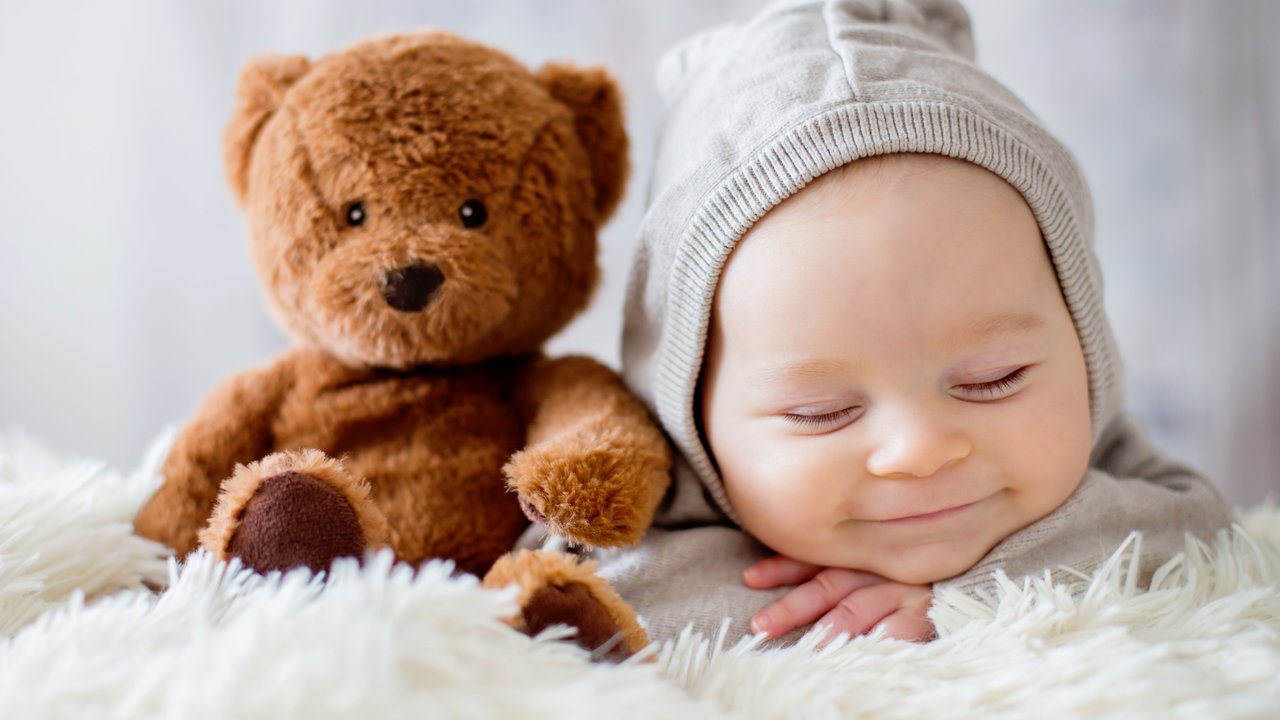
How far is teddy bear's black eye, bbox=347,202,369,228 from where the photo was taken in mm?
909

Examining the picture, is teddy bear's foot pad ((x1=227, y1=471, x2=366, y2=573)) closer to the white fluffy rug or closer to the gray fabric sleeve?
the white fluffy rug

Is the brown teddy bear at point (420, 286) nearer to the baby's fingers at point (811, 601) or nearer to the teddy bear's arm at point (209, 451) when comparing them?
the teddy bear's arm at point (209, 451)

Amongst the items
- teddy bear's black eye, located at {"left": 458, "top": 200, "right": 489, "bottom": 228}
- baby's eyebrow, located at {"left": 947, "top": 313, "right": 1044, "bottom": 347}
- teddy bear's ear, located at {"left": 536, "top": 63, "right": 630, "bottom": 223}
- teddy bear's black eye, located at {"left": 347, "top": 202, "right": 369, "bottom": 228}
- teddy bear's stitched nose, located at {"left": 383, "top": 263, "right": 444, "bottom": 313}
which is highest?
teddy bear's ear, located at {"left": 536, "top": 63, "right": 630, "bottom": 223}

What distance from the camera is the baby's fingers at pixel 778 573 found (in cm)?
90

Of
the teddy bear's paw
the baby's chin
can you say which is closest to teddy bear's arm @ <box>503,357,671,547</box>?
the teddy bear's paw

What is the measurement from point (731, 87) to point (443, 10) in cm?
66

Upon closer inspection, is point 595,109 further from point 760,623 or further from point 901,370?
point 760,623

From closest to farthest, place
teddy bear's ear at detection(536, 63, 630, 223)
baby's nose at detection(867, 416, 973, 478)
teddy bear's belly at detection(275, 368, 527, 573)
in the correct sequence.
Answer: baby's nose at detection(867, 416, 973, 478)
teddy bear's belly at detection(275, 368, 527, 573)
teddy bear's ear at detection(536, 63, 630, 223)

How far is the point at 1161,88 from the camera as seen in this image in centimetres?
153

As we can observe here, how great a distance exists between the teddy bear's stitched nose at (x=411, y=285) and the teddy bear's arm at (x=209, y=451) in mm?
193

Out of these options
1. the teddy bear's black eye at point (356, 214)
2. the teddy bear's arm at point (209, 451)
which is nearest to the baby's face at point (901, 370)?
the teddy bear's black eye at point (356, 214)

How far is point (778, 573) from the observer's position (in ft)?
2.95

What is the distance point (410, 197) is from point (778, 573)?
0.47 metres

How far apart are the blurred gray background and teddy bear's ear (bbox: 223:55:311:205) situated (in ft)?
1.56
